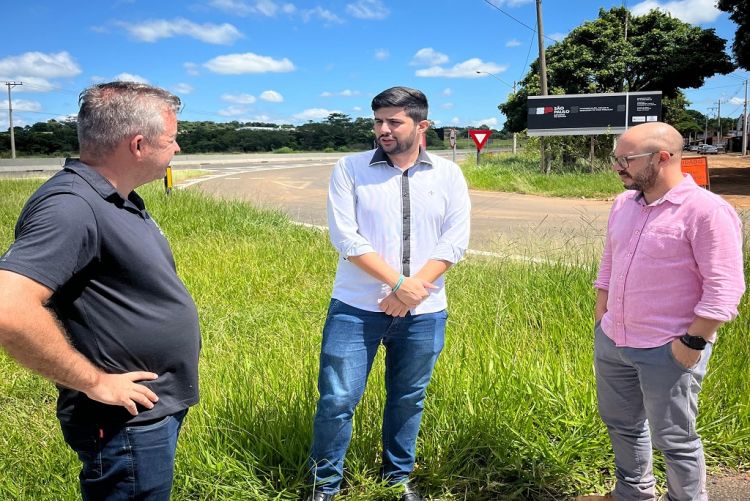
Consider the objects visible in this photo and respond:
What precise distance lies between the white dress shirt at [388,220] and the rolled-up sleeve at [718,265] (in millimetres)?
913

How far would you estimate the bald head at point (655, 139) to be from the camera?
7.09ft

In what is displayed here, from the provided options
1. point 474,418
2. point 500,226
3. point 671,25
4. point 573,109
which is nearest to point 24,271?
point 474,418

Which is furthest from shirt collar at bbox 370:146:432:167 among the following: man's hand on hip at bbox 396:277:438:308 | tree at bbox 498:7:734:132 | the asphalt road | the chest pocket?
tree at bbox 498:7:734:132

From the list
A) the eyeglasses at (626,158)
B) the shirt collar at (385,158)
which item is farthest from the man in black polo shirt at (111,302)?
the eyeglasses at (626,158)

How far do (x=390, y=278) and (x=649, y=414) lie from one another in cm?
110

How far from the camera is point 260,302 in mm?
5738

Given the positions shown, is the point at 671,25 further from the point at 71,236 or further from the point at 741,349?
the point at 71,236

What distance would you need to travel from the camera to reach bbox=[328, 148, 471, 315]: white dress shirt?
2564 mm

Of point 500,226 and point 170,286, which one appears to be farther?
point 500,226

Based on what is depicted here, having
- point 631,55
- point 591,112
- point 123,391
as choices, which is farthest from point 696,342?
point 631,55

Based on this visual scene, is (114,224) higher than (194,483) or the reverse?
higher

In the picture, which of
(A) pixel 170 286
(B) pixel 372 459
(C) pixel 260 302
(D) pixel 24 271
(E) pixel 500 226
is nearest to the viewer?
(D) pixel 24 271

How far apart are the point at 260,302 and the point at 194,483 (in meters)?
3.13

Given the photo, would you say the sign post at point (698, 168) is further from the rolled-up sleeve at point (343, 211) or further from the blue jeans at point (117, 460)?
the blue jeans at point (117, 460)
